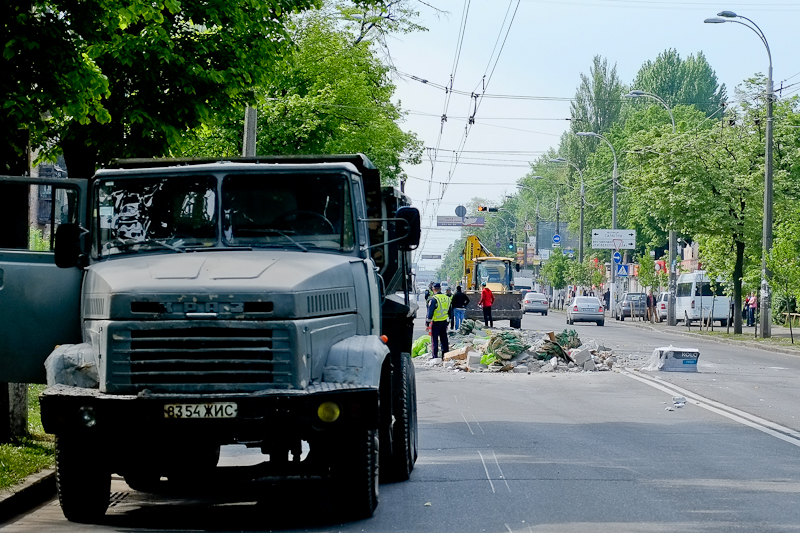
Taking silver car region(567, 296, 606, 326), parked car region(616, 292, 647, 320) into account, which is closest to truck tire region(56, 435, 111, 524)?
silver car region(567, 296, 606, 326)

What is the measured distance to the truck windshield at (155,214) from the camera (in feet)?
27.2

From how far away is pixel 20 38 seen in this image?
31.2ft

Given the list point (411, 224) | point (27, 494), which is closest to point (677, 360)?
point (411, 224)

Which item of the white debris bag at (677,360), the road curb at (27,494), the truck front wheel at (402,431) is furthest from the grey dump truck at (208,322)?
the white debris bag at (677,360)

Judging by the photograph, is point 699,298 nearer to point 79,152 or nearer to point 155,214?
point 79,152

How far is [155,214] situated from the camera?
842 cm

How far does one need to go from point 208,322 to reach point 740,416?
10.2 m

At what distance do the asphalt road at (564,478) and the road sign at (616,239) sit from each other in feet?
168

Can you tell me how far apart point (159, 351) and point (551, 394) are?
517 inches

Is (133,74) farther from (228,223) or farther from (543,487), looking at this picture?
(543,487)

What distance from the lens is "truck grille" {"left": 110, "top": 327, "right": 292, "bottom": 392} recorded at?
7.29 metres

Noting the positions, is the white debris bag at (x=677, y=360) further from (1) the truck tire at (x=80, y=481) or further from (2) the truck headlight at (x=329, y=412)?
(2) the truck headlight at (x=329, y=412)

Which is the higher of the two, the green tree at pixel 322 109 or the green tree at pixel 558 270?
the green tree at pixel 322 109

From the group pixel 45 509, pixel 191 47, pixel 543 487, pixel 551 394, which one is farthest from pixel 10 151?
pixel 551 394
